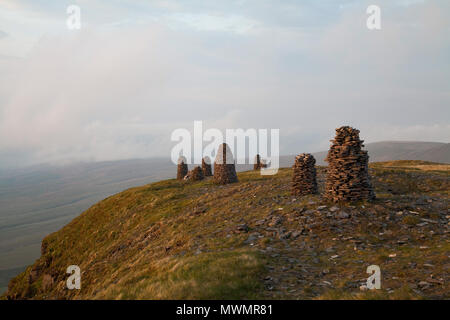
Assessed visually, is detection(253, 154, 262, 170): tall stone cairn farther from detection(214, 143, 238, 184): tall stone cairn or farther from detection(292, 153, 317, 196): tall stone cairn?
detection(292, 153, 317, 196): tall stone cairn

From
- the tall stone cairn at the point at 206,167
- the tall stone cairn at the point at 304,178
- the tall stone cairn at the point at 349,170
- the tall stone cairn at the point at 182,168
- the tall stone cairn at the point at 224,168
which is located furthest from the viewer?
the tall stone cairn at the point at 182,168

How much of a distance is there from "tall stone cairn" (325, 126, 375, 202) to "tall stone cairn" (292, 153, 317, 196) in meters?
3.91

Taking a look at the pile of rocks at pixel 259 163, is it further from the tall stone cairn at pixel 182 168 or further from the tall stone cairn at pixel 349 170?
the tall stone cairn at pixel 349 170

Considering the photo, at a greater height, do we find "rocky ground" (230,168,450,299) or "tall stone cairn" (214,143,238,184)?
"tall stone cairn" (214,143,238,184)

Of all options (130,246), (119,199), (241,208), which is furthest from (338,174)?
(119,199)

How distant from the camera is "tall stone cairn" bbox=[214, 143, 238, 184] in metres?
37.5

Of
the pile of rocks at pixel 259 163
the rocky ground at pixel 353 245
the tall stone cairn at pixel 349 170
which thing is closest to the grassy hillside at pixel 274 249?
the rocky ground at pixel 353 245

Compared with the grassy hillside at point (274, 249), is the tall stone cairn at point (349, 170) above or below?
above

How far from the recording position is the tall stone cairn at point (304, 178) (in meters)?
22.6

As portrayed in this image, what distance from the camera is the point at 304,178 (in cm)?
2273

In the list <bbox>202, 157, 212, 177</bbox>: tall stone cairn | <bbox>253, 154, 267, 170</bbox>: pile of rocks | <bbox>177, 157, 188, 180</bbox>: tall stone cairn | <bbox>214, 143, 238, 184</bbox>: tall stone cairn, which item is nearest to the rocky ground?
<bbox>214, 143, 238, 184</bbox>: tall stone cairn

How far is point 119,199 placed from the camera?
135 ft

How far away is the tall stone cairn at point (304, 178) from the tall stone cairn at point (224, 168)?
15.1 metres
